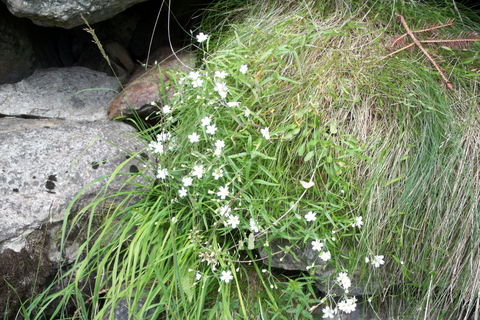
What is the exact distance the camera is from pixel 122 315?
1.94 metres

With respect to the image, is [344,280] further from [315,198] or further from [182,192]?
[182,192]

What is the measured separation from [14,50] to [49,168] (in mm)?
1251

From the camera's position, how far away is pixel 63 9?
86.8 inches

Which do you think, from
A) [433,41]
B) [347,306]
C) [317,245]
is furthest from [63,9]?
[347,306]

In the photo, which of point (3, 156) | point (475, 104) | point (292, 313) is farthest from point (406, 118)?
point (3, 156)

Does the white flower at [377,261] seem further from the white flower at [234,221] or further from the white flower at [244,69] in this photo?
the white flower at [244,69]

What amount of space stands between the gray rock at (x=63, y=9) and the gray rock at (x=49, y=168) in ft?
2.20

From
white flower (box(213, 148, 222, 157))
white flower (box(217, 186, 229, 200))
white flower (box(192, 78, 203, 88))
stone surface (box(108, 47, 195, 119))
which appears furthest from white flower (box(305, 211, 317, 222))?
stone surface (box(108, 47, 195, 119))

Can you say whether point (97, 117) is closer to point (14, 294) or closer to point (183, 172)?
point (183, 172)

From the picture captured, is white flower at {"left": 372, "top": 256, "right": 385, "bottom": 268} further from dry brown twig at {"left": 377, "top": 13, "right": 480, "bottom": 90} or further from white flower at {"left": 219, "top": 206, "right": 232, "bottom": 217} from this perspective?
dry brown twig at {"left": 377, "top": 13, "right": 480, "bottom": 90}

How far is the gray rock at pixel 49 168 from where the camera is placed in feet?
6.22

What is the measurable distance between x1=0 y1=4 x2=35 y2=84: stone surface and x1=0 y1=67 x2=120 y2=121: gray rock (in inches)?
3.3

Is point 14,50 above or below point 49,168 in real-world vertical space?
above

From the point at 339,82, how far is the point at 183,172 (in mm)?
1023
